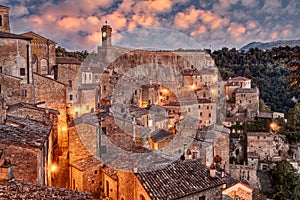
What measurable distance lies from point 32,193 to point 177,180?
5726mm

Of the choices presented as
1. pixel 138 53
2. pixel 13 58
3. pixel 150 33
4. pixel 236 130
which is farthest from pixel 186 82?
pixel 13 58

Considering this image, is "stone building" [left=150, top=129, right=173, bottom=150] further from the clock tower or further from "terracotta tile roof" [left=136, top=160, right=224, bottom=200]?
the clock tower

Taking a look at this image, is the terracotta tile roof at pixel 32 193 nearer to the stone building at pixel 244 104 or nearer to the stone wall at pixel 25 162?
the stone wall at pixel 25 162

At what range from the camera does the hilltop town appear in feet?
31.9

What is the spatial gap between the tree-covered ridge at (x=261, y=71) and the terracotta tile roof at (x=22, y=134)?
4523 centimetres

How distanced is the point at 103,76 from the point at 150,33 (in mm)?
16446

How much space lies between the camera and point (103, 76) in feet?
117

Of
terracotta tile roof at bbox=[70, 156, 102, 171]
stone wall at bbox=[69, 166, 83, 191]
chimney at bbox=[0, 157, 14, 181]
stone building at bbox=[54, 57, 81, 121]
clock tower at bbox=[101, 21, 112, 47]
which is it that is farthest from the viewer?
clock tower at bbox=[101, 21, 112, 47]

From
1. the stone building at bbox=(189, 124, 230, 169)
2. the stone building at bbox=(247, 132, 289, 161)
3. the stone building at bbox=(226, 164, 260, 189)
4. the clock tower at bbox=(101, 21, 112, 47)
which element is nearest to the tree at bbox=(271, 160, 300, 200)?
the stone building at bbox=(226, 164, 260, 189)

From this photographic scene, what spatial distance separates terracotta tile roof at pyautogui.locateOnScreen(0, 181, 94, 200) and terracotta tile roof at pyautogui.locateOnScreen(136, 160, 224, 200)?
3515 mm

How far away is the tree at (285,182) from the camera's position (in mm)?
31219

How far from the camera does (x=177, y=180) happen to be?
34.9ft

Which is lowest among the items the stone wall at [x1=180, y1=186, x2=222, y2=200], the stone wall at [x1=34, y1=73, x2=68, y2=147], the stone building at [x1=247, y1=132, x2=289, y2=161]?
the stone building at [x1=247, y1=132, x2=289, y2=161]

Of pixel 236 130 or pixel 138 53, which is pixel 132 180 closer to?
pixel 236 130
